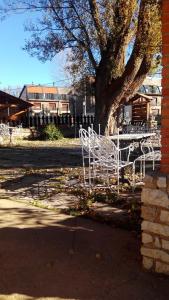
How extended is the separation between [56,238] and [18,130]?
18965 mm

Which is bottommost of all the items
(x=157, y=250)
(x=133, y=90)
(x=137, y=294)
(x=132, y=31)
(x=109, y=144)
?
(x=137, y=294)

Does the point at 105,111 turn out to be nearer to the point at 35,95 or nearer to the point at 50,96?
the point at 35,95

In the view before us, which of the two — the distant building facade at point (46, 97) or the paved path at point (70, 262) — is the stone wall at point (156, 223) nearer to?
the paved path at point (70, 262)

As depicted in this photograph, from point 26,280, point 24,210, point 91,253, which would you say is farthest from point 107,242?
point 24,210

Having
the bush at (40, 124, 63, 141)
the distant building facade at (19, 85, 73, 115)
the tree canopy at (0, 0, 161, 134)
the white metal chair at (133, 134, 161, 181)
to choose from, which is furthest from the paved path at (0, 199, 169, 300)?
the distant building facade at (19, 85, 73, 115)

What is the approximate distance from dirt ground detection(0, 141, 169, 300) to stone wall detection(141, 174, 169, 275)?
134 millimetres

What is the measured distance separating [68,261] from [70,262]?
3cm

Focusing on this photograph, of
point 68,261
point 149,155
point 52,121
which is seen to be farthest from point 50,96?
point 68,261

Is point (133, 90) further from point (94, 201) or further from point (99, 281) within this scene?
point (99, 281)

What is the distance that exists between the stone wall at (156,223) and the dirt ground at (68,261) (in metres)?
0.13

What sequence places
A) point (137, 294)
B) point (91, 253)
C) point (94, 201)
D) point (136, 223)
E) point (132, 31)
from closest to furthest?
point (137, 294) → point (91, 253) → point (136, 223) → point (94, 201) → point (132, 31)

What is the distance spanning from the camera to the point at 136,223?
5277 millimetres

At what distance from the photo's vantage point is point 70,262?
4203mm

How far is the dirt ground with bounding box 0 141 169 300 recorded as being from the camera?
11.8 ft
